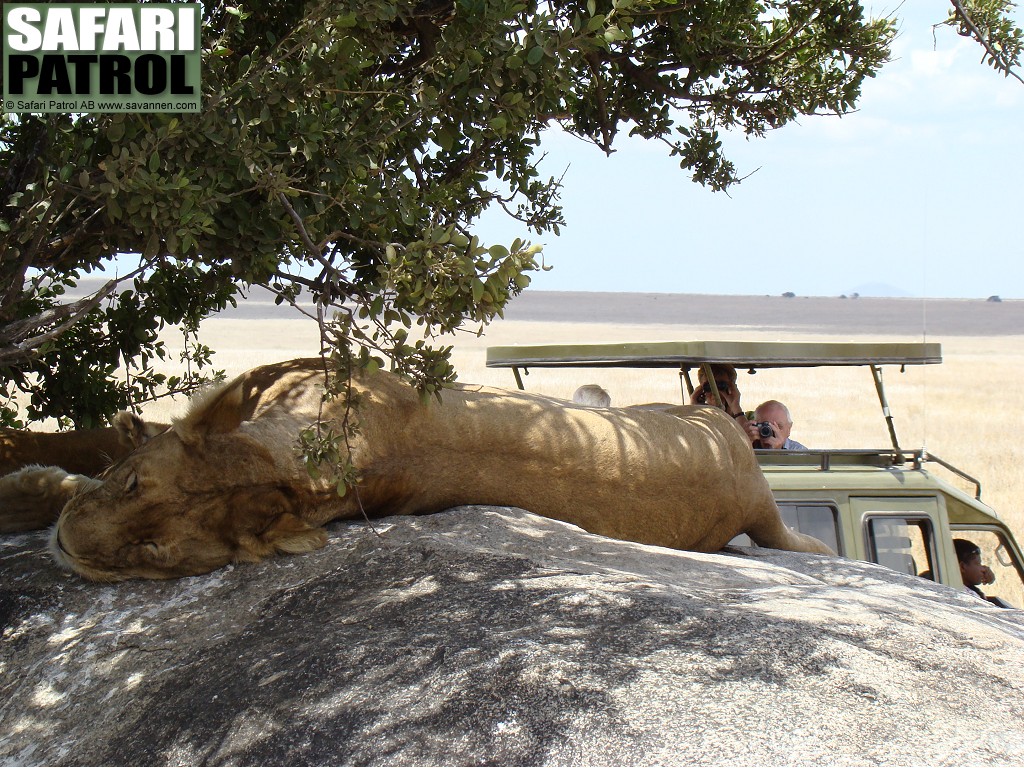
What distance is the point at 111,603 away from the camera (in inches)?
144

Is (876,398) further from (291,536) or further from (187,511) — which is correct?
(187,511)

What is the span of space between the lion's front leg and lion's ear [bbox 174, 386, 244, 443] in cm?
80

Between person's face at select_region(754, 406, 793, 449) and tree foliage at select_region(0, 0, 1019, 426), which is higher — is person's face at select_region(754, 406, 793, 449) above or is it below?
below

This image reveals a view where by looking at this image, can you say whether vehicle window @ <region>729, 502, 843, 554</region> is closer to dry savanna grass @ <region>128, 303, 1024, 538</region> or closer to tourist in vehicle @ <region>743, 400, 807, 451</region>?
tourist in vehicle @ <region>743, 400, 807, 451</region>

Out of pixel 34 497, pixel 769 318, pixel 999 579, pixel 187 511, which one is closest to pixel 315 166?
pixel 187 511

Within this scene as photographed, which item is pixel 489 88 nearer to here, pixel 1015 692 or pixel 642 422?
pixel 642 422

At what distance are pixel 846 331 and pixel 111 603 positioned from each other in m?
69.6

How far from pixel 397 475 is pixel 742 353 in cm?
274

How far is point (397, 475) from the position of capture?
13.9 feet

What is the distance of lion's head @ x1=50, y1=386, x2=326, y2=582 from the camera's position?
380cm

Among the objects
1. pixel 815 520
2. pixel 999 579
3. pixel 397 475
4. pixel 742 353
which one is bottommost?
pixel 999 579

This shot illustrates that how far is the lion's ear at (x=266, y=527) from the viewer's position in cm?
388

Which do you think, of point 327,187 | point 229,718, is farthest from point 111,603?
point 327,187

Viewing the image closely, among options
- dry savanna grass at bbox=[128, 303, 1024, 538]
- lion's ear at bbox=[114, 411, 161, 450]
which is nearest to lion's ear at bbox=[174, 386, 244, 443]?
lion's ear at bbox=[114, 411, 161, 450]
